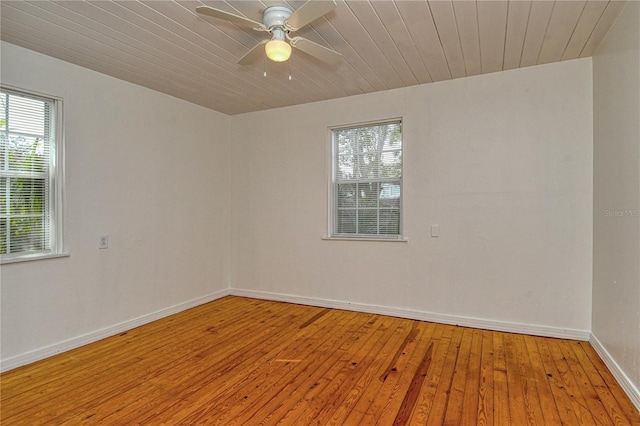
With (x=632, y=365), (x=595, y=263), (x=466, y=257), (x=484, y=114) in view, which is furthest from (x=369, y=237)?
(x=632, y=365)

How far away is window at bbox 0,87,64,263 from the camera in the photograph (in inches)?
105

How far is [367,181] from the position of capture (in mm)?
3992

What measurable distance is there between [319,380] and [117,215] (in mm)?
2562

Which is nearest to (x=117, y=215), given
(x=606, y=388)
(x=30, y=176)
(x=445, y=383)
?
(x=30, y=176)

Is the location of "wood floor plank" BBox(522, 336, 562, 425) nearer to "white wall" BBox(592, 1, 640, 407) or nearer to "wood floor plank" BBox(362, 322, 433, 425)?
"white wall" BBox(592, 1, 640, 407)

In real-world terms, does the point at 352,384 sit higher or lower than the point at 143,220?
lower

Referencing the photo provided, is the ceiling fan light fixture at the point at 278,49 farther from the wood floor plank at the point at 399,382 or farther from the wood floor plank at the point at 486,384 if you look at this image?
the wood floor plank at the point at 486,384

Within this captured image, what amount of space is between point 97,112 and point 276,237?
2.40m

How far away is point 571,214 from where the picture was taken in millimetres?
3043

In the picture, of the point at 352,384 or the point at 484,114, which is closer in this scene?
the point at 352,384

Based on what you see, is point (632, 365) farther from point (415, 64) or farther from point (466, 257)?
point (415, 64)

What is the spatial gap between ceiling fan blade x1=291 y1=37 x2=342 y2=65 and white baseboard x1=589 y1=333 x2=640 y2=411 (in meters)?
2.93

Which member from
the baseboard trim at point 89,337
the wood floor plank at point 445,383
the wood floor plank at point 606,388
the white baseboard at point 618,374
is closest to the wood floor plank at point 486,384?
the wood floor plank at point 445,383

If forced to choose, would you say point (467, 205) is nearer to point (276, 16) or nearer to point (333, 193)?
point (333, 193)
